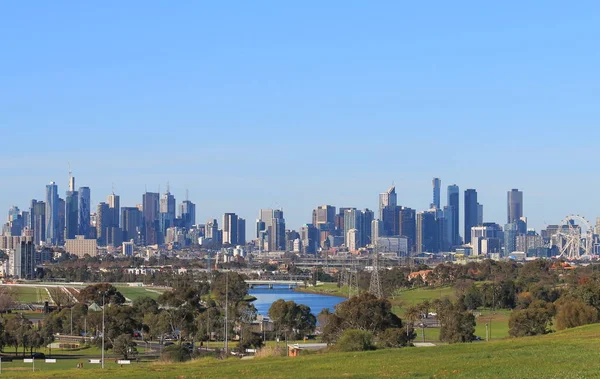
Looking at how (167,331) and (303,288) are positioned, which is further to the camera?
(303,288)

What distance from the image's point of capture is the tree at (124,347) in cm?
4703

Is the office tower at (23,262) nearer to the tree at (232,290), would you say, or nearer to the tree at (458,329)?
the tree at (232,290)

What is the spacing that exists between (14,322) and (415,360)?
3543 cm

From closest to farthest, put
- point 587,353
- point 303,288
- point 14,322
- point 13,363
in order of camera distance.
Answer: point 587,353 < point 13,363 < point 14,322 < point 303,288

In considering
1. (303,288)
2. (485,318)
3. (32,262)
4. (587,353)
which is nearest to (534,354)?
(587,353)

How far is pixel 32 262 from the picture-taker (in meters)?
176

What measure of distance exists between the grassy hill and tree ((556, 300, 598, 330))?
55.4 ft

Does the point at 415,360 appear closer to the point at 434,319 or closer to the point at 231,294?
the point at 434,319

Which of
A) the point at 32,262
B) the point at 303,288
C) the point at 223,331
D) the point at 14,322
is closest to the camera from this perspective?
the point at 14,322

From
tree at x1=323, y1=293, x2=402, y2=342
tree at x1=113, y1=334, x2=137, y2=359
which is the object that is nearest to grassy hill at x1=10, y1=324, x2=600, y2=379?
tree at x1=113, y1=334, x2=137, y2=359

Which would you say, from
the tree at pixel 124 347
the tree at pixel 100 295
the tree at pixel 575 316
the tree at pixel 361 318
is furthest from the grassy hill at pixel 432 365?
the tree at pixel 100 295

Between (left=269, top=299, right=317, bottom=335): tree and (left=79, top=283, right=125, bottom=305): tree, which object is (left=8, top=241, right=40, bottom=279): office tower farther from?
(left=269, top=299, right=317, bottom=335): tree

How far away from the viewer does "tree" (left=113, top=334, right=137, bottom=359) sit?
47.0 metres

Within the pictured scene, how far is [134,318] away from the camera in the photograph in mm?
58938
